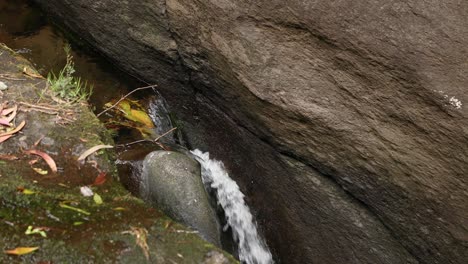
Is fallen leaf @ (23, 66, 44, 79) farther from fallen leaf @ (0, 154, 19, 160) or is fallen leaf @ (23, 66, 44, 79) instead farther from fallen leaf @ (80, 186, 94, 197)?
fallen leaf @ (80, 186, 94, 197)

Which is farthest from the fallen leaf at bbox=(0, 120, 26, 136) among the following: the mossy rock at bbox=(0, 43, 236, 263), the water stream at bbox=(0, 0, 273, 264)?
the water stream at bbox=(0, 0, 273, 264)

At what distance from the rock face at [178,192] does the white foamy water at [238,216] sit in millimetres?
343

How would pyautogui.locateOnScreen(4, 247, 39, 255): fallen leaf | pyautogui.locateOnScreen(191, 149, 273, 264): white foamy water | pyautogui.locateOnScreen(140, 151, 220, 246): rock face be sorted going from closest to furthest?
pyautogui.locateOnScreen(4, 247, 39, 255): fallen leaf < pyautogui.locateOnScreen(140, 151, 220, 246): rock face < pyautogui.locateOnScreen(191, 149, 273, 264): white foamy water

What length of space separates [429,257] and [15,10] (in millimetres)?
3734

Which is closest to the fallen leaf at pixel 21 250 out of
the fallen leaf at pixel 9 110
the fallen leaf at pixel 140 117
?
the fallen leaf at pixel 9 110

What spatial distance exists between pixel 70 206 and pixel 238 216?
166 centimetres

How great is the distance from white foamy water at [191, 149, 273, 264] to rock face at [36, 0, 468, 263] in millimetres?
110

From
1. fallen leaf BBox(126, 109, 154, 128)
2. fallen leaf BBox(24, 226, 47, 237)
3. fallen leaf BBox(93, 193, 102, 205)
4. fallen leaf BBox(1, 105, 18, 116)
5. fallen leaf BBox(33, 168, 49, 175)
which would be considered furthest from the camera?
fallen leaf BBox(126, 109, 154, 128)

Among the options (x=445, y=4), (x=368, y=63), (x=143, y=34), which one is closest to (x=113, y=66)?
(x=143, y=34)

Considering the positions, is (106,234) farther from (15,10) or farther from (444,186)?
(15,10)

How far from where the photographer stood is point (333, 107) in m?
3.35

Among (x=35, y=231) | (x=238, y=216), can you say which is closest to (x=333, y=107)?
(x=238, y=216)

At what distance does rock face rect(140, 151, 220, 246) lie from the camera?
3.55 meters

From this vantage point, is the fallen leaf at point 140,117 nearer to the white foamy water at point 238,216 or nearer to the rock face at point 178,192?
the white foamy water at point 238,216
